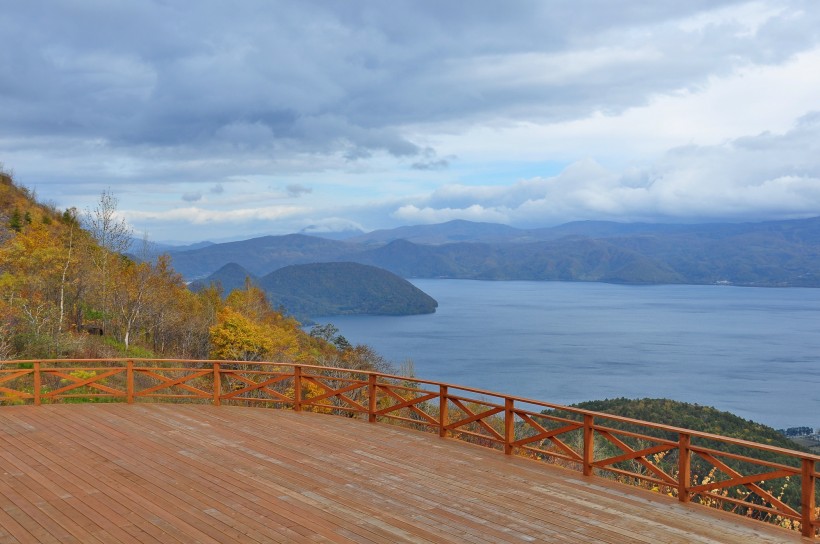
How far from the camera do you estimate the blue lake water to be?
75188 millimetres

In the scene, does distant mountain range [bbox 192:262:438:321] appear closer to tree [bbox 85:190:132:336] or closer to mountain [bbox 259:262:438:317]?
mountain [bbox 259:262:438:317]

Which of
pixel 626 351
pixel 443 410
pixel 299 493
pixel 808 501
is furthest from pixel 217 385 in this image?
pixel 626 351

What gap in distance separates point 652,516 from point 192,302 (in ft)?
155

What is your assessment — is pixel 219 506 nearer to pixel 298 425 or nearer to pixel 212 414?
pixel 298 425

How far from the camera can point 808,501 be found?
6672 millimetres

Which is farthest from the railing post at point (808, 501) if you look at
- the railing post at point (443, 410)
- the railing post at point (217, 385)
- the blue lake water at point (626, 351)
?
the blue lake water at point (626, 351)

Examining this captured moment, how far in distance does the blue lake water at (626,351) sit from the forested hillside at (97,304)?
3481cm

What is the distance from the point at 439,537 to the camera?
623 cm

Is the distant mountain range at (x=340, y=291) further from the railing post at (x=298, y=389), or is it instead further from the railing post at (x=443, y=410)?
the railing post at (x=443, y=410)

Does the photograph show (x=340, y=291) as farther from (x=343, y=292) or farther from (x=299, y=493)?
(x=299, y=493)

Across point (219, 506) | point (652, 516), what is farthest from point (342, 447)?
point (652, 516)

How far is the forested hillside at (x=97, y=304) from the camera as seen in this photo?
26.8 m

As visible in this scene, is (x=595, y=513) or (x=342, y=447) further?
(x=342, y=447)

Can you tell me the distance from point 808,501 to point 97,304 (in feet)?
123
